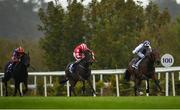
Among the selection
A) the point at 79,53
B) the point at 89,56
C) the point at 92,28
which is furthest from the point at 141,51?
the point at 92,28

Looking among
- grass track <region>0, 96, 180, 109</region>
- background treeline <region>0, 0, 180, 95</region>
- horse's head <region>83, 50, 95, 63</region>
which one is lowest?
grass track <region>0, 96, 180, 109</region>

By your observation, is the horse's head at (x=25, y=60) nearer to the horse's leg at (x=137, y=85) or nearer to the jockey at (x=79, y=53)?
the jockey at (x=79, y=53)

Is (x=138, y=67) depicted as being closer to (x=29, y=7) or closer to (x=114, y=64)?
(x=114, y=64)

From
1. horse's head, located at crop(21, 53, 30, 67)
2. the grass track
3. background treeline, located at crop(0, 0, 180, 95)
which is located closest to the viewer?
the grass track

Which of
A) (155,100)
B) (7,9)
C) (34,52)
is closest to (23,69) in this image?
(155,100)

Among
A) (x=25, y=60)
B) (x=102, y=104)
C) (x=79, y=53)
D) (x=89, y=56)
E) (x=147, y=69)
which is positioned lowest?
(x=102, y=104)

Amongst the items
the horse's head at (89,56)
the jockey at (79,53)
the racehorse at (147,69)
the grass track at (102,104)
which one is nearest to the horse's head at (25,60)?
the horse's head at (89,56)

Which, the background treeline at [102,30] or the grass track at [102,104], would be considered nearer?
the grass track at [102,104]

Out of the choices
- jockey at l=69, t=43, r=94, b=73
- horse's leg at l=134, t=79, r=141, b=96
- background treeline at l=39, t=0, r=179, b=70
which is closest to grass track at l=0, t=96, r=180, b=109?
horse's leg at l=134, t=79, r=141, b=96

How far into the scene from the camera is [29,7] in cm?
10406

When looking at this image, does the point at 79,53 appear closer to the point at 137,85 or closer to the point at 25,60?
the point at 25,60

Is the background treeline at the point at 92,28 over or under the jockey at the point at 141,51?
over

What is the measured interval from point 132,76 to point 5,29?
8027cm

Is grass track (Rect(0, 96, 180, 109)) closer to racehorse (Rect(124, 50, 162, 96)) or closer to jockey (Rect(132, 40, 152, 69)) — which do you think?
racehorse (Rect(124, 50, 162, 96))
